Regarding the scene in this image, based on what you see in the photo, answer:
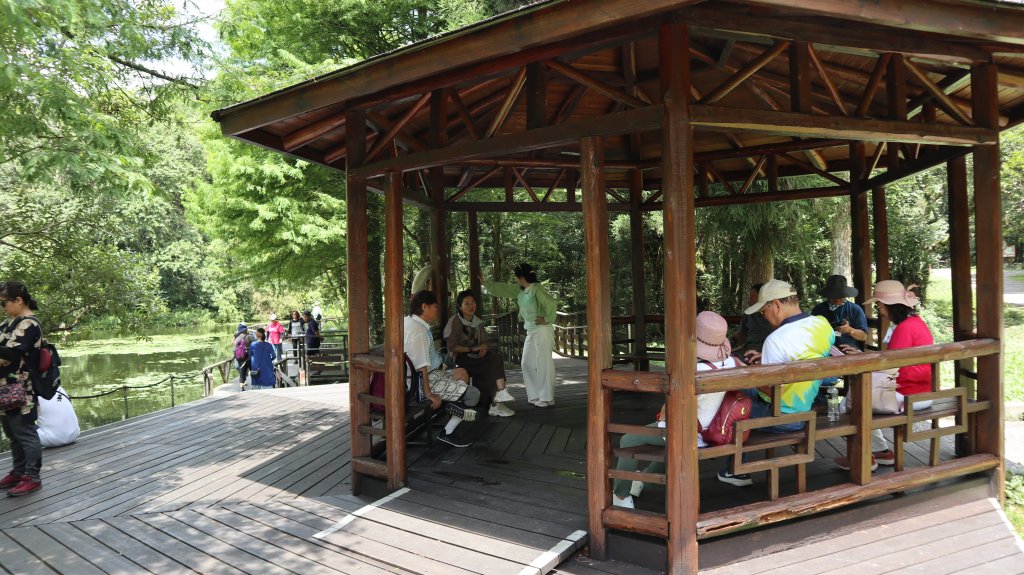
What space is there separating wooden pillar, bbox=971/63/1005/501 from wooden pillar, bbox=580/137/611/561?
9.36ft

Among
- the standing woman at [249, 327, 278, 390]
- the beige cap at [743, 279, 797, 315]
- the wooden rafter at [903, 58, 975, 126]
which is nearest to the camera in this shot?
the beige cap at [743, 279, 797, 315]

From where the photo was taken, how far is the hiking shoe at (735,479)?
4270 mm

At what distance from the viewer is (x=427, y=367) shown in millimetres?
5547

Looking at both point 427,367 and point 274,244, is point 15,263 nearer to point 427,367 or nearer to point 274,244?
point 274,244

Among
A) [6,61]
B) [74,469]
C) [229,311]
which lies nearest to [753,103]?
[6,61]

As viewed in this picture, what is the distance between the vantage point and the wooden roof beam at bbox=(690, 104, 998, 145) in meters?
3.46

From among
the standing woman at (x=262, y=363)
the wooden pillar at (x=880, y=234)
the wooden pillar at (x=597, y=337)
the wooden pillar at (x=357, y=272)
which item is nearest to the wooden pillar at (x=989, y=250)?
the wooden pillar at (x=880, y=234)

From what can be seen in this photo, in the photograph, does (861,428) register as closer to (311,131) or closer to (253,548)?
(253,548)

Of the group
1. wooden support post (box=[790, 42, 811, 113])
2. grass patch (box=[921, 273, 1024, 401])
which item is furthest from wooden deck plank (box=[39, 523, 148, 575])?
grass patch (box=[921, 273, 1024, 401])

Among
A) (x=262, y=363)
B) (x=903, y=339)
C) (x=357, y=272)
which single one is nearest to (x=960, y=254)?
(x=903, y=339)

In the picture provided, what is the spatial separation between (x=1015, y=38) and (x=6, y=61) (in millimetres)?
6960

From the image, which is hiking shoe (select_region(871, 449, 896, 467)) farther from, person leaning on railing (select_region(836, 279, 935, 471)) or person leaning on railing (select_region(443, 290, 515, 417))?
person leaning on railing (select_region(443, 290, 515, 417))

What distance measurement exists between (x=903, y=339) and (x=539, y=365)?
361 cm

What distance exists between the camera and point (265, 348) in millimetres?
12133
